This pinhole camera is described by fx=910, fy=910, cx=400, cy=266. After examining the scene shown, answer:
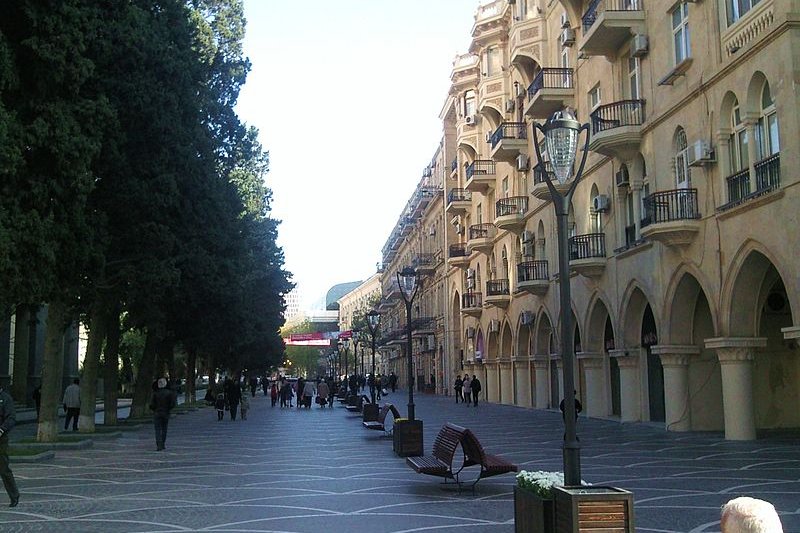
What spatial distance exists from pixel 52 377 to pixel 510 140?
77.7 ft

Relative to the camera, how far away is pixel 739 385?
73.0 feet

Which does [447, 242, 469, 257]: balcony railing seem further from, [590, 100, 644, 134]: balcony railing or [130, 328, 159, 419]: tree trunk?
[590, 100, 644, 134]: balcony railing

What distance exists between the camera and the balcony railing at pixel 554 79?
1346 inches

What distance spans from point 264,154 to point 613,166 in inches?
891

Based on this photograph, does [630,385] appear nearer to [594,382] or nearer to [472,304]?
[594,382]

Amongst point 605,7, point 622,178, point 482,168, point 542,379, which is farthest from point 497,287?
point 605,7

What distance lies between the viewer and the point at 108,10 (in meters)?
21.2

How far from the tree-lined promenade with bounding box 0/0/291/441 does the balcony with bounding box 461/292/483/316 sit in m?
18.2

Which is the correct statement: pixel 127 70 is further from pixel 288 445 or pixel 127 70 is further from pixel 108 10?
pixel 288 445

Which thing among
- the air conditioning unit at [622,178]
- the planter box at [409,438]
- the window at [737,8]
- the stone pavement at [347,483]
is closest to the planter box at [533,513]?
the stone pavement at [347,483]

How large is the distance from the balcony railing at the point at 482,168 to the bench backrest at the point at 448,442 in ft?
112

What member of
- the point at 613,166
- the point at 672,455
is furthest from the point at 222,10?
the point at 672,455

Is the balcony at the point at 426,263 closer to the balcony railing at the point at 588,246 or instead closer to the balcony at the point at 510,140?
the balcony at the point at 510,140

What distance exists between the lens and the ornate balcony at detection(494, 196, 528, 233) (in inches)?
1619
